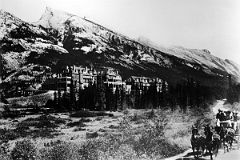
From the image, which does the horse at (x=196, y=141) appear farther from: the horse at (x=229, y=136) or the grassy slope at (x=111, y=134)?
the horse at (x=229, y=136)

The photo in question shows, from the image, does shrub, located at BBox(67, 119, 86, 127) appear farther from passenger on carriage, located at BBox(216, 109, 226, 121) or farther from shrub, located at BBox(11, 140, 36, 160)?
passenger on carriage, located at BBox(216, 109, 226, 121)

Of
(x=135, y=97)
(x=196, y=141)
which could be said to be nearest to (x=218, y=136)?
(x=196, y=141)

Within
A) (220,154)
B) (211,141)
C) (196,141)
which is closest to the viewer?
(196,141)

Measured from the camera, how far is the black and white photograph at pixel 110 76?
21.3ft

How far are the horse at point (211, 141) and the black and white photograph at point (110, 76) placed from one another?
0.02 m

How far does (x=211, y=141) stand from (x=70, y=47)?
113 inches

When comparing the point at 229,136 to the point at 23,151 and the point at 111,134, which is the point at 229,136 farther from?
the point at 23,151

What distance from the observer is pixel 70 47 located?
21.6 feet

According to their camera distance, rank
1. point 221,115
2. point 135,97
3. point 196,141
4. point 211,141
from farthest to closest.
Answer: point 221,115
point 211,141
point 196,141
point 135,97

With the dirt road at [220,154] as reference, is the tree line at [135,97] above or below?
above

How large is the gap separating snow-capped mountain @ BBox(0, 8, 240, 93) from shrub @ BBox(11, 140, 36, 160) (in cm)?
100

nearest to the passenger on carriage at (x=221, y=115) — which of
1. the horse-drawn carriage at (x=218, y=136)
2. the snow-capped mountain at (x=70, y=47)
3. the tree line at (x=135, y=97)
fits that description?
the horse-drawn carriage at (x=218, y=136)

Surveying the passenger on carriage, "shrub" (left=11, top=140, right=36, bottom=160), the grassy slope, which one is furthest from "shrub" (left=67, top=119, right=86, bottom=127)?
the passenger on carriage

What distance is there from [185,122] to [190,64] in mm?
966
